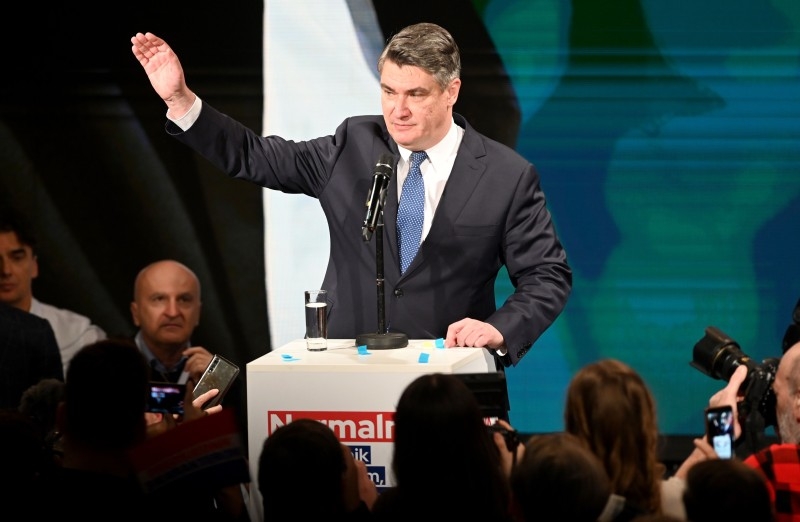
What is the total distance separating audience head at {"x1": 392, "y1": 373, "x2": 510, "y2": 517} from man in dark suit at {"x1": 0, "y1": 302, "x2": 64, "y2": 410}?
3.44 metres

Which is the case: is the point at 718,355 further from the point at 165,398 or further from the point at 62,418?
the point at 62,418

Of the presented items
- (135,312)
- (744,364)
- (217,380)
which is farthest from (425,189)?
(135,312)

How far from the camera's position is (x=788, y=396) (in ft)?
11.2

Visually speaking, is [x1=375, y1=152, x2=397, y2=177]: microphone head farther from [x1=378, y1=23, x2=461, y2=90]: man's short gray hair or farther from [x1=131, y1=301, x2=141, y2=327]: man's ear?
[x1=131, y1=301, x2=141, y2=327]: man's ear

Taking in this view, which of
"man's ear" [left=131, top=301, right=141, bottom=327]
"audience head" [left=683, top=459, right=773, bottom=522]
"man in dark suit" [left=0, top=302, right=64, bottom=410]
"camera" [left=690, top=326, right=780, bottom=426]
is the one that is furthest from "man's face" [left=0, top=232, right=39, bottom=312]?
"audience head" [left=683, top=459, right=773, bottom=522]

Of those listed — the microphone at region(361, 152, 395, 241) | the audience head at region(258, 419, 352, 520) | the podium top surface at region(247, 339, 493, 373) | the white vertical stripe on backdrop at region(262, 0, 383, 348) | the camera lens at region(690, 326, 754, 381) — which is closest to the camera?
the audience head at region(258, 419, 352, 520)

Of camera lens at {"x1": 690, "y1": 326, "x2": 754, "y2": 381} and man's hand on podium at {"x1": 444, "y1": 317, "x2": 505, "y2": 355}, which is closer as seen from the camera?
man's hand on podium at {"x1": 444, "y1": 317, "x2": 505, "y2": 355}

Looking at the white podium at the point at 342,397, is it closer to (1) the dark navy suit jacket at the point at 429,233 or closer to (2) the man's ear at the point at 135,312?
(1) the dark navy suit jacket at the point at 429,233

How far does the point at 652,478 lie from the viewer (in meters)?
2.75

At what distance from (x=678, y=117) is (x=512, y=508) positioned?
341 cm

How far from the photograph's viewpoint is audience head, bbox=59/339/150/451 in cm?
274

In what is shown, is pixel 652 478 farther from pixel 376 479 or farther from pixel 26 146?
pixel 26 146

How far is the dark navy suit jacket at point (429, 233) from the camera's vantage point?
405cm

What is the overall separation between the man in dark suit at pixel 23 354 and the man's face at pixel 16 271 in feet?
0.36
